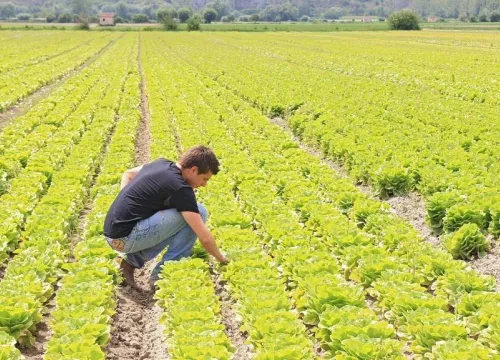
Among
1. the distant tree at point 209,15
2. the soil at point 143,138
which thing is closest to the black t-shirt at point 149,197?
the soil at point 143,138

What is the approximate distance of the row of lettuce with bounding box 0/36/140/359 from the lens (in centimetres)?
506

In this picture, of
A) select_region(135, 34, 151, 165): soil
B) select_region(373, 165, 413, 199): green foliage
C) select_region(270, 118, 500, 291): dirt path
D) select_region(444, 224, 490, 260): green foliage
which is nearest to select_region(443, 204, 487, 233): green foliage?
select_region(270, 118, 500, 291): dirt path

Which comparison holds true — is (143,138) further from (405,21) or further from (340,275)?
(405,21)

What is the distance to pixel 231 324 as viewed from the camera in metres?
6.04

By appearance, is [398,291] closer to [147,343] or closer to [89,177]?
[147,343]

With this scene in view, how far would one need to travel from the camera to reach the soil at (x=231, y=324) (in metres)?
5.48

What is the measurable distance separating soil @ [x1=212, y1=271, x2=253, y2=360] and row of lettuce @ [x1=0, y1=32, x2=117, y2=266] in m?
2.79

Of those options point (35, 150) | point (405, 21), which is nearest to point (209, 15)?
point (405, 21)

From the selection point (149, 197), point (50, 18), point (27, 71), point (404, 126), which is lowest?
point (50, 18)

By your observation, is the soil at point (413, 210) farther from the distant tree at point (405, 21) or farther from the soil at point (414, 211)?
the distant tree at point (405, 21)

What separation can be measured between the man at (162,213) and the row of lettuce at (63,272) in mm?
387

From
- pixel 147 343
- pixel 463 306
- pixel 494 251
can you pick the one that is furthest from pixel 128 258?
pixel 494 251

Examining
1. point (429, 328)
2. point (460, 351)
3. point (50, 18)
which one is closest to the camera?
Answer: point (460, 351)

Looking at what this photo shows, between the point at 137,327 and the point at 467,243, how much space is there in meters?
4.37
